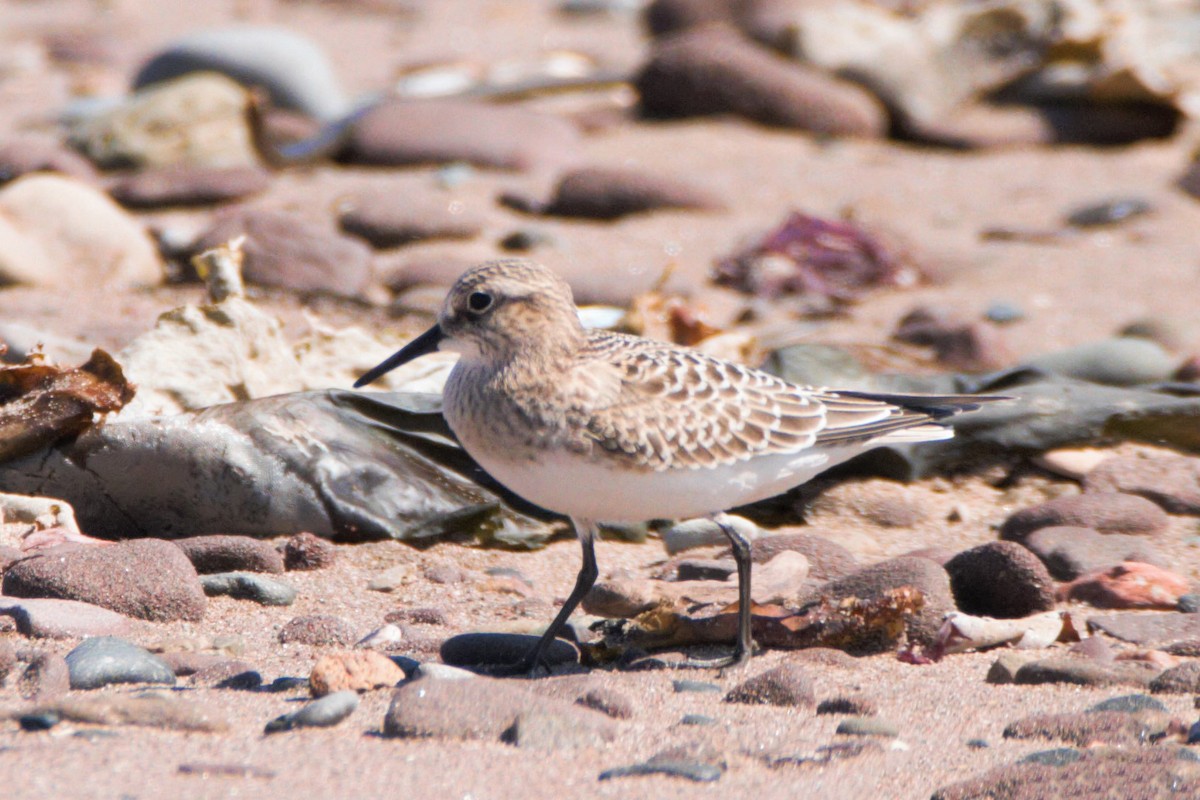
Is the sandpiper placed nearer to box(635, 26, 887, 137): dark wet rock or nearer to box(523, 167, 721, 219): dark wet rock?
box(523, 167, 721, 219): dark wet rock

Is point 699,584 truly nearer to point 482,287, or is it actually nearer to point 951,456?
point 482,287

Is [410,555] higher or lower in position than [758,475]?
lower

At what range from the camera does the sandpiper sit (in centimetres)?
394

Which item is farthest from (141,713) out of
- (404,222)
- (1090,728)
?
(404,222)

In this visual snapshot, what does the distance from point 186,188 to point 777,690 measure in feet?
20.1

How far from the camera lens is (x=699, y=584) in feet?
15.1

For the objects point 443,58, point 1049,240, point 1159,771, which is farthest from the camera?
point 443,58

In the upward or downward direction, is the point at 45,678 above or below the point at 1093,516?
above

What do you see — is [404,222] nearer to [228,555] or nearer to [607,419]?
[228,555]

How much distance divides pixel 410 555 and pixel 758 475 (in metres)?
1.41

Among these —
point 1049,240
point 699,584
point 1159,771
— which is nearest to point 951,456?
point 699,584

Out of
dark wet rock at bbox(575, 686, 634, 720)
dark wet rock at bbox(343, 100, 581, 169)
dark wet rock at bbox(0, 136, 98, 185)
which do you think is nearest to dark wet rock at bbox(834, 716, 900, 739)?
dark wet rock at bbox(575, 686, 634, 720)

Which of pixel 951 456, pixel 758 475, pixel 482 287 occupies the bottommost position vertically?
pixel 951 456

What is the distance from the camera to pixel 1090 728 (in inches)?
138
